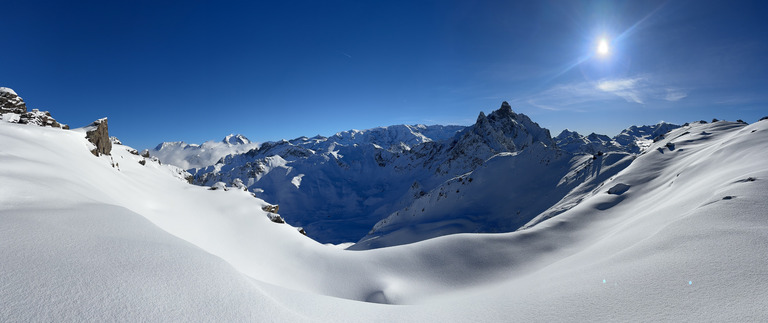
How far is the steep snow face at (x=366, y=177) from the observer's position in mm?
116188

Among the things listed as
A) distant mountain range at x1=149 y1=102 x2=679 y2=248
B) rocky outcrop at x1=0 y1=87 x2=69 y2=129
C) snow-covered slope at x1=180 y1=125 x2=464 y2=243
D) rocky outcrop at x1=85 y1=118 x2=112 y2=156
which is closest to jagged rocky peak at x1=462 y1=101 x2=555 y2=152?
distant mountain range at x1=149 y1=102 x2=679 y2=248

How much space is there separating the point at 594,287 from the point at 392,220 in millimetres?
57142

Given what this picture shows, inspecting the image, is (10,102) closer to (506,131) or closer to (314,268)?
(314,268)

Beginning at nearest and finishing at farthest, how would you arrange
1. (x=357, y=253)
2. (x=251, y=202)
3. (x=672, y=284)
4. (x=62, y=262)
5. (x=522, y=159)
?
(x=62, y=262) < (x=672, y=284) < (x=357, y=253) < (x=251, y=202) < (x=522, y=159)

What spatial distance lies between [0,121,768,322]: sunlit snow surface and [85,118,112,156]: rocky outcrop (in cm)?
596

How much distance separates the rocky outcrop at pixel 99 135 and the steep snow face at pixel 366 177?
74019mm

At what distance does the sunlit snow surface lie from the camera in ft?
12.6

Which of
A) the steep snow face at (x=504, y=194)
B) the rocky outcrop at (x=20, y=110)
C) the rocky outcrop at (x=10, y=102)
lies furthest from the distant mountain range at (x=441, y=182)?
the rocky outcrop at (x=10, y=102)

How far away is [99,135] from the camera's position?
20.5 m

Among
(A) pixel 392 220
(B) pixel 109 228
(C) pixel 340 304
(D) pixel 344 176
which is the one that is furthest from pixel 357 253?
(D) pixel 344 176

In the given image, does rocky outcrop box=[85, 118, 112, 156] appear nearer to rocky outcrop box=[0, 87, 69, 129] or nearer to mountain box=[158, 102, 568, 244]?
rocky outcrop box=[0, 87, 69, 129]

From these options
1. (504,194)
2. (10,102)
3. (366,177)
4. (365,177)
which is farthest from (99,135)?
(366,177)

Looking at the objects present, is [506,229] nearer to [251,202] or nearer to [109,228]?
[251,202]

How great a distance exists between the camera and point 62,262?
4.15m
